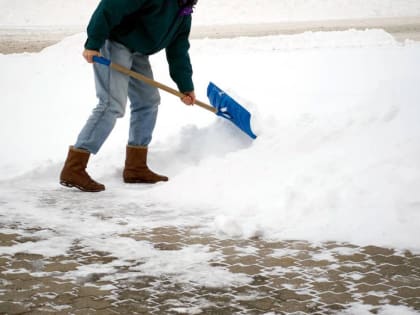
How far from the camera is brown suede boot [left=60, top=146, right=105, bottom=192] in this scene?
479 centimetres

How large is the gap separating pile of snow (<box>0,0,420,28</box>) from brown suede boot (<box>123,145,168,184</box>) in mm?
18872

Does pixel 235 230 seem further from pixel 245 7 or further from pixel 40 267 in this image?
pixel 245 7

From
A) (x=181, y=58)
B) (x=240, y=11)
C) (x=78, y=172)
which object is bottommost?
(x=78, y=172)

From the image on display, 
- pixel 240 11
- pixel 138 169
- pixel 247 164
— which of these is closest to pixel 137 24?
pixel 138 169

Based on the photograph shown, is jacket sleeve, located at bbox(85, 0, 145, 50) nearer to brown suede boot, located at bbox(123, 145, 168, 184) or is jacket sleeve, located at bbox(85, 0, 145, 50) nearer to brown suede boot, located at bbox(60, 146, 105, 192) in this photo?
brown suede boot, located at bbox(60, 146, 105, 192)

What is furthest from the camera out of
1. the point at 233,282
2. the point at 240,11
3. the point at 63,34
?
the point at 240,11

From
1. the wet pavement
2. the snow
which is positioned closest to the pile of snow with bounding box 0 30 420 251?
the snow

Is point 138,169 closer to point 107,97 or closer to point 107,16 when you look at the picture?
point 107,97

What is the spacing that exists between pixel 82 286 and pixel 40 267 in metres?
0.33

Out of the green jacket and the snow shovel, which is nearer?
the green jacket

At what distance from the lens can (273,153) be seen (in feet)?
16.7

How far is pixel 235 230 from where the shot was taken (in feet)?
12.5

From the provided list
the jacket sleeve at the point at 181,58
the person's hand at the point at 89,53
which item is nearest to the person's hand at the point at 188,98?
the jacket sleeve at the point at 181,58

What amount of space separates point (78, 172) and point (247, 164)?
3.69 ft
